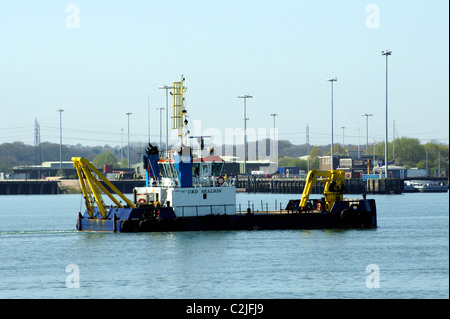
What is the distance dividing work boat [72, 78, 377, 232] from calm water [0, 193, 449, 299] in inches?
36.5

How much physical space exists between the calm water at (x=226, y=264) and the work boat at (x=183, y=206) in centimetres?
93

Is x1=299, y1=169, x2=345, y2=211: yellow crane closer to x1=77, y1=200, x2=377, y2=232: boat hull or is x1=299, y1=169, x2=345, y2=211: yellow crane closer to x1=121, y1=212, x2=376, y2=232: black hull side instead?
x1=77, y1=200, x2=377, y2=232: boat hull

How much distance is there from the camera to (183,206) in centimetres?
6141

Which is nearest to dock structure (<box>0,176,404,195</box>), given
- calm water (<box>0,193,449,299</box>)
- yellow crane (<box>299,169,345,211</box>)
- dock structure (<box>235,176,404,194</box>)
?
dock structure (<box>235,176,404,194</box>)

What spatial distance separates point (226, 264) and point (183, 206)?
1516 centimetres

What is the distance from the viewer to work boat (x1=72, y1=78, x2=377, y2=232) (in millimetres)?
60094

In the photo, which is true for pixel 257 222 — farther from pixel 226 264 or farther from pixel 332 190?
pixel 226 264

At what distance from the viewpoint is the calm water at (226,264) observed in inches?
1540

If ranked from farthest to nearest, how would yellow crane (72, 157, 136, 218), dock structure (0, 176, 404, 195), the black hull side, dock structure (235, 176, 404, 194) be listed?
dock structure (0, 176, 404, 195), dock structure (235, 176, 404, 194), yellow crane (72, 157, 136, 218), the black hull side

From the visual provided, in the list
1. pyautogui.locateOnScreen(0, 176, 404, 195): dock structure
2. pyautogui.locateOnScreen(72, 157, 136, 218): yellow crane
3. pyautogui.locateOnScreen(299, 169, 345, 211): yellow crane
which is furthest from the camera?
pyautogui.locateOnScreen(0, 176, 404, 195): dock structure

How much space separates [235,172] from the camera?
19038cm

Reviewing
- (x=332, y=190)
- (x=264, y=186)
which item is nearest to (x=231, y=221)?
(x=332, y=190)

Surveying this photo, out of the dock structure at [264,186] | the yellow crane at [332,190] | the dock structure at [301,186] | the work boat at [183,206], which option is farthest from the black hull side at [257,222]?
the dock structure at [264,186]
